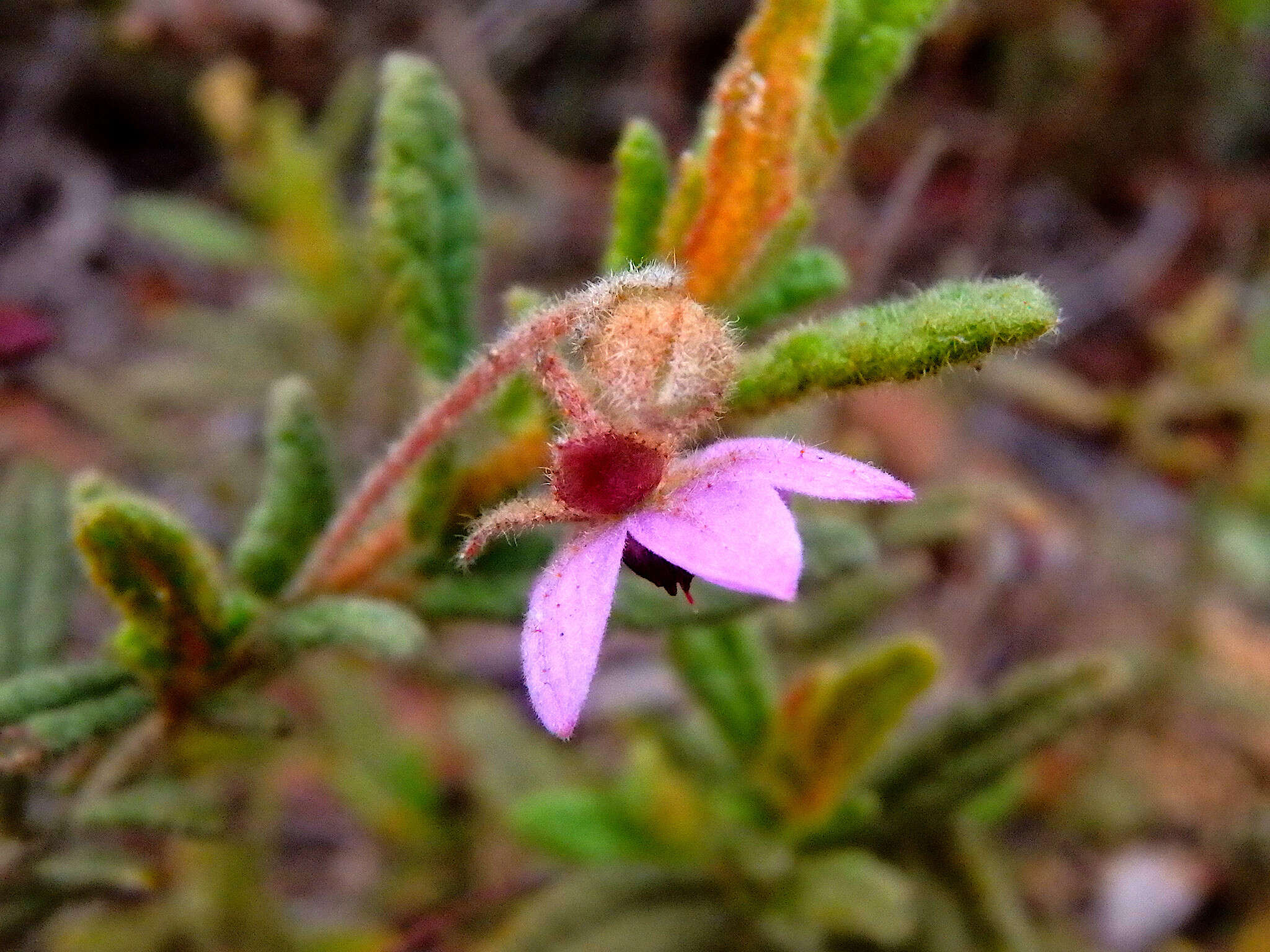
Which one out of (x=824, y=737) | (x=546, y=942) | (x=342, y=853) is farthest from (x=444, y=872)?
(x=824, y=737)

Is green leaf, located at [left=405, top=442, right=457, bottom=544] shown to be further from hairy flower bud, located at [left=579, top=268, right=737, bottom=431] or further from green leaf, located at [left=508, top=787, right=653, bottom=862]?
green leaf, located at [left=508, top=787, right=653, bottom=862]

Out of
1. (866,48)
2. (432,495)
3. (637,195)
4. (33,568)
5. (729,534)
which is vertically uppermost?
(866,48)

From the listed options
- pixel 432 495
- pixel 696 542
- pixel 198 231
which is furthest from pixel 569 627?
pixel 198 231

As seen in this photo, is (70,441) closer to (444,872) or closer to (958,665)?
(444,872)

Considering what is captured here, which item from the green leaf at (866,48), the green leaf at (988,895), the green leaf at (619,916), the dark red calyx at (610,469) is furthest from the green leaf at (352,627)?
the green leaf at (988,895)

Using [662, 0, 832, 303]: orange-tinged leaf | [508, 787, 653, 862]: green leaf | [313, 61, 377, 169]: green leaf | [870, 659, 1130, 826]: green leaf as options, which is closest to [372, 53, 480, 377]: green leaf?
[662, 0, 832, 303]: orange-tinged leaf

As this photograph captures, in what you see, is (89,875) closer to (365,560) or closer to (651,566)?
(365,560)
